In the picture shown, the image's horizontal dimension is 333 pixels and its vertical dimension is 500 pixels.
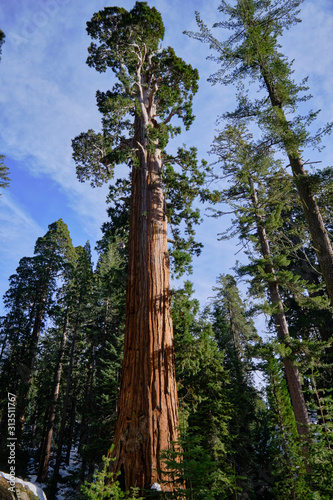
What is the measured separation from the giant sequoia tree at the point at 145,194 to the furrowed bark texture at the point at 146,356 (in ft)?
0.05

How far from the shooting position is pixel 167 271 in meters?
5.89

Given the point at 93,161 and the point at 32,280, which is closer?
the point at 93,161

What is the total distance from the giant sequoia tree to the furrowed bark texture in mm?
14

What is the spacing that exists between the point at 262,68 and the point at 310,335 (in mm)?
17525

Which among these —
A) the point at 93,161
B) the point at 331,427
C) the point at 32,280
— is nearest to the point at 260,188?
the point at 93,161

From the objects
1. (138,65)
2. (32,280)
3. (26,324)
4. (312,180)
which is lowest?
(312,180)

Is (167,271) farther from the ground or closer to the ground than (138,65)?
closer to the ground

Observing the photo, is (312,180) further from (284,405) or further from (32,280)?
(32,280)

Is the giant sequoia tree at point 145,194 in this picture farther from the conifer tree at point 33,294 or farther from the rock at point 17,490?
the conifer tree at point 33,294

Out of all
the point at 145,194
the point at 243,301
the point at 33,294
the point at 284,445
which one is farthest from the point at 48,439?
the point at 284,445

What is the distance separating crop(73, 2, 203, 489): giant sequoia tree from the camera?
14.0ft

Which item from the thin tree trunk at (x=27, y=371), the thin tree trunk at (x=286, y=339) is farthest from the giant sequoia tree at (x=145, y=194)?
the thin tree trunk at (x=27, y=371)

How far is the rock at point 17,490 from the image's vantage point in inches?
186

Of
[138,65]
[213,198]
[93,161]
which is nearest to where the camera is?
[213,198]
